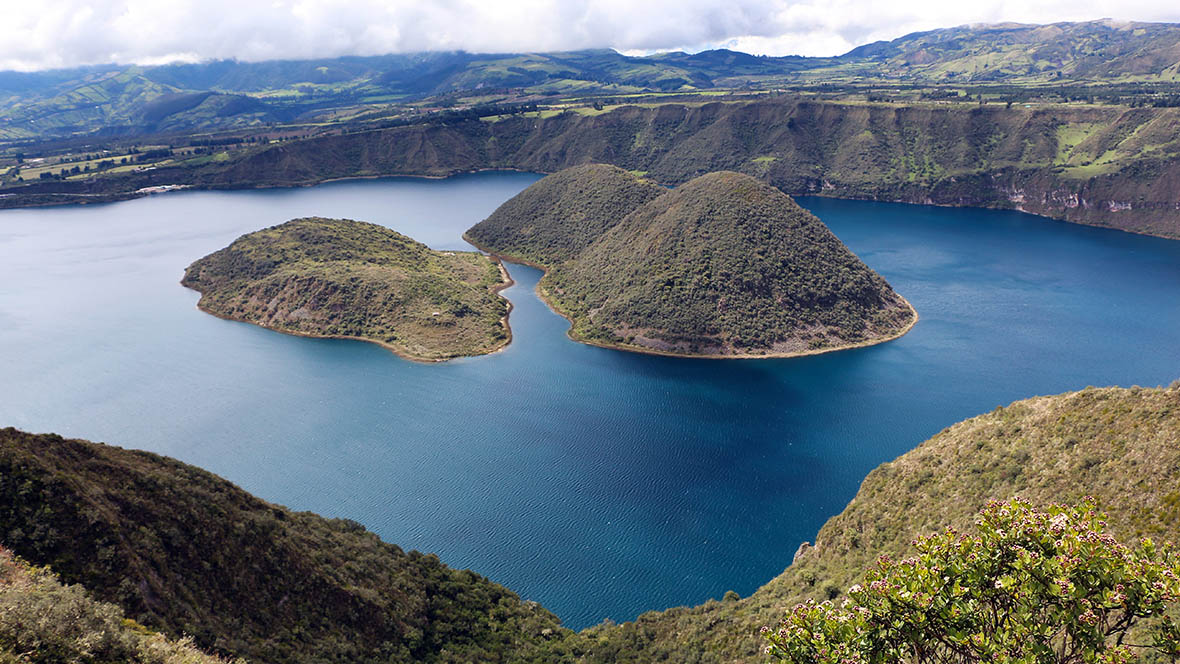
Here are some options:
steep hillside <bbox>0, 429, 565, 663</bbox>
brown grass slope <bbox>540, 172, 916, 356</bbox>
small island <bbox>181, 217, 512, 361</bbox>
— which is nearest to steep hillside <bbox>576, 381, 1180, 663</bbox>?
steep hillside <bbox>0, 429, 565, 663</bbox>

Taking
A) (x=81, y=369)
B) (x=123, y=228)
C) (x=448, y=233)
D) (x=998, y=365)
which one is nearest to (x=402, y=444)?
(x=81, y=369)

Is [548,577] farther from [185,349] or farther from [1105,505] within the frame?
[185,349]

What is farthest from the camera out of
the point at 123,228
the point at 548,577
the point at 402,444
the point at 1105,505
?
the point at 123,228

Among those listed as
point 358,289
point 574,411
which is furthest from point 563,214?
point 574,411

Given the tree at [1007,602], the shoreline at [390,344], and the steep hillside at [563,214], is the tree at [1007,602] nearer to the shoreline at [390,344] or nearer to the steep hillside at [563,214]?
the shoreline at [390,344]

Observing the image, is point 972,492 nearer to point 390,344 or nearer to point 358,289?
point 390,344

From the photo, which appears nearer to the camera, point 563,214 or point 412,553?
point 412,553
